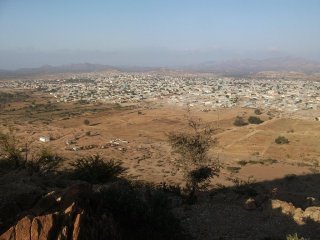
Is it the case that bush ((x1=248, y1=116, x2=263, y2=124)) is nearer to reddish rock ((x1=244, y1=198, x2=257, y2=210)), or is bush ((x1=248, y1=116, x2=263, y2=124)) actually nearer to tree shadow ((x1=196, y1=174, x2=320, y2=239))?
tree shadow ((x1=196, y1=174, x2=320, y2=239))

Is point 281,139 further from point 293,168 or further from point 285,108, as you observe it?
point 285,108

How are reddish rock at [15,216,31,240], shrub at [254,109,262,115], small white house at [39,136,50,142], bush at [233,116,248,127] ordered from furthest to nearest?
1. shrub at [254,109,262,115]
2. bush at [233,116,248,127]
3. small white house at [39,136,50,142]
4. reddish rock at [15,216,31,240]

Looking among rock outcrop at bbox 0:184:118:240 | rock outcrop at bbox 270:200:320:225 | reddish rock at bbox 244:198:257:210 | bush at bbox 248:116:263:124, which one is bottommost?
bush at bbox 248:116:263:124

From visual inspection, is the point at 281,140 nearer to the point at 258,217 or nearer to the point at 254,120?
the point at 254,120

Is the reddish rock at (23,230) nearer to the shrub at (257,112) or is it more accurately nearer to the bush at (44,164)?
A: the bush at (44,164)

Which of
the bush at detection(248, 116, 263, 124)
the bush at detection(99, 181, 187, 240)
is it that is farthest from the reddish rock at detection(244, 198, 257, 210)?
the bush at detection(248, 116, 263, 124)

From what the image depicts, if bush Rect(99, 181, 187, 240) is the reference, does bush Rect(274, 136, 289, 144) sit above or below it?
below

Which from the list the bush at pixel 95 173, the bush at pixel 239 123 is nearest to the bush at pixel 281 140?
the bush at pixel 239 123

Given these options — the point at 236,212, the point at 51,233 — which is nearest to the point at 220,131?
the point at 236,212
